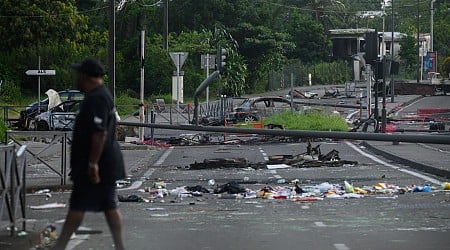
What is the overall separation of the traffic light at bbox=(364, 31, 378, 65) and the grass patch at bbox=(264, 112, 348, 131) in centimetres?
430

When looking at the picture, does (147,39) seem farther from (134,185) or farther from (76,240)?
(76,240)

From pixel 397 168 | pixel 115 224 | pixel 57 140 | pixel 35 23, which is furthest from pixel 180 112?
pixel 115 224

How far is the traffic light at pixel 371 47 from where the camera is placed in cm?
3162

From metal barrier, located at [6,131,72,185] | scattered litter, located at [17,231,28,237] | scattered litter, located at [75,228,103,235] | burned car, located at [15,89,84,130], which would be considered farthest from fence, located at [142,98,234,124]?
scattered litter, located at [17,231,28,237]

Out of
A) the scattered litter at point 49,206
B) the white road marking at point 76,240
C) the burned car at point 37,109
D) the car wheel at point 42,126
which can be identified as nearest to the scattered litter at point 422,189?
the scattered litter at point 49,206

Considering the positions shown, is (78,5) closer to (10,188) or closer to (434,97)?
(434,97)

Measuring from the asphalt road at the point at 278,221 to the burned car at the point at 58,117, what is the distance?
1746cm

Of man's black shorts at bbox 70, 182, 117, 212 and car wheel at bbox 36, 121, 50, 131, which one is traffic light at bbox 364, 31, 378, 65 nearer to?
car wheel at bbox 36, 121, 50, 131

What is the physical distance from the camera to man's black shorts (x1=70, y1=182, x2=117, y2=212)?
9.12 metres

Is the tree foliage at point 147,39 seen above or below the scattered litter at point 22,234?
above

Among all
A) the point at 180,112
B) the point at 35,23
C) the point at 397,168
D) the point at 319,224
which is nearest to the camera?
the point at 319,224

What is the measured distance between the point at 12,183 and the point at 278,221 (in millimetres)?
4069

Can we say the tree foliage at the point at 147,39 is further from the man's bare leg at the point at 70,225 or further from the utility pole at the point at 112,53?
the man's bare leg at the point at 70,225

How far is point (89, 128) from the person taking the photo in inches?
354
